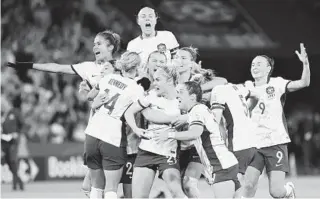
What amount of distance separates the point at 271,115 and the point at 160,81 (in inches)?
88.4

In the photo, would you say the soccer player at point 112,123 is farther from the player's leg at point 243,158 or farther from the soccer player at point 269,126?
the soccer player at point 269,126

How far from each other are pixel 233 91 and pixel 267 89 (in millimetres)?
1152

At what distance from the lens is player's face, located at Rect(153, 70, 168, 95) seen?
10.2 m

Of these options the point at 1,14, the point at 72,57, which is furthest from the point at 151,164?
the point at 1,14

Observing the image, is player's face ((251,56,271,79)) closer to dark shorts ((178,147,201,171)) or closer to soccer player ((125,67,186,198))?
dark shorts ((178,147,201,171))

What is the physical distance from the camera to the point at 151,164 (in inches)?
398

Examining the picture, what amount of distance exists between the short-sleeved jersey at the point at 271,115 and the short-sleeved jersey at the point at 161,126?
6.28 feet

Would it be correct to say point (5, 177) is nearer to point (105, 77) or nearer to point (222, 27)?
point (222, 27)

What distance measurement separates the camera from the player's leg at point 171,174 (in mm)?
10102

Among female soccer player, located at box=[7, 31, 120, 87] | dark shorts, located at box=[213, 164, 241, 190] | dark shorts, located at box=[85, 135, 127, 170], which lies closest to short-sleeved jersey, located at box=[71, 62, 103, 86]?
female soccer player, located at box=[7, 31, 120, 87]

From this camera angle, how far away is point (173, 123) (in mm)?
10086

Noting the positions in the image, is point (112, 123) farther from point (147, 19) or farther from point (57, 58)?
point (57, 58)

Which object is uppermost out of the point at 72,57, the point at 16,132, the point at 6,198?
the point at 72,57

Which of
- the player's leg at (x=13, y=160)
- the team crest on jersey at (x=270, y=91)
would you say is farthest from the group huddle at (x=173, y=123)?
→ the player's leg at (x=13, y=160)
